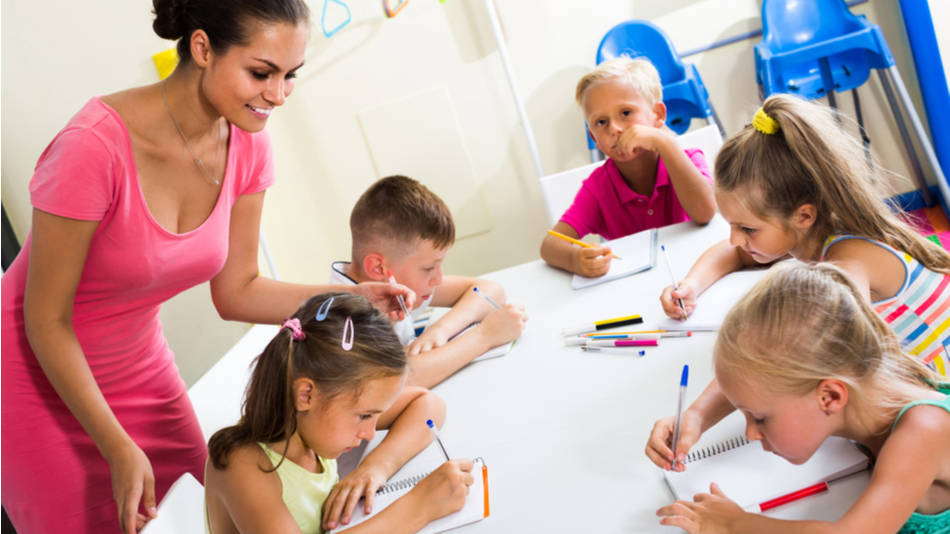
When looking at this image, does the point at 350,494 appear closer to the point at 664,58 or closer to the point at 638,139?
the point at 638,139

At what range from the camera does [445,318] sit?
1.66 m

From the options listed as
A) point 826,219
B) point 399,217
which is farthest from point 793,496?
point 399,217

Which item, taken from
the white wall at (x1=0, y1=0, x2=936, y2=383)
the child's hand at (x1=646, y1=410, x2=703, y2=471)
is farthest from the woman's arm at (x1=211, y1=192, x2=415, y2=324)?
the white wall at (x1=0, y1=0, x2=936, y2=383)

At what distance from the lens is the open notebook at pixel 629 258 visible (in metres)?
1.68

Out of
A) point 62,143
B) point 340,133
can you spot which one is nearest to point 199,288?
point 340,133

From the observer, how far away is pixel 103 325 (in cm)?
133

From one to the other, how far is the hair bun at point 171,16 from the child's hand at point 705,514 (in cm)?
99

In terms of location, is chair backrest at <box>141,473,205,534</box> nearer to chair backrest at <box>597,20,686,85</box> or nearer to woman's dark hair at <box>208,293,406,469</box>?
woman's dark hair at <box>208,293,406,469</box>

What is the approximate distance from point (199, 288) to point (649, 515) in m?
2.51

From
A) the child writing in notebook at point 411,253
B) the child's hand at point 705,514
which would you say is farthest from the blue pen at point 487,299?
the child's hand at point 705,514

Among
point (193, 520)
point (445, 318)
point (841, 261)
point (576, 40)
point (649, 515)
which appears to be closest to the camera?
point (649, 515)

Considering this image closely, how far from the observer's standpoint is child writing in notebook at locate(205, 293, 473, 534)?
1.07 meters

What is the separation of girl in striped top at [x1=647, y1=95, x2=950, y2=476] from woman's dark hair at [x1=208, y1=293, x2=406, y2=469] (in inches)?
16.2

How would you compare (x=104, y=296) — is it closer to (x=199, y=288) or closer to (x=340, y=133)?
(x=199, y=288)
